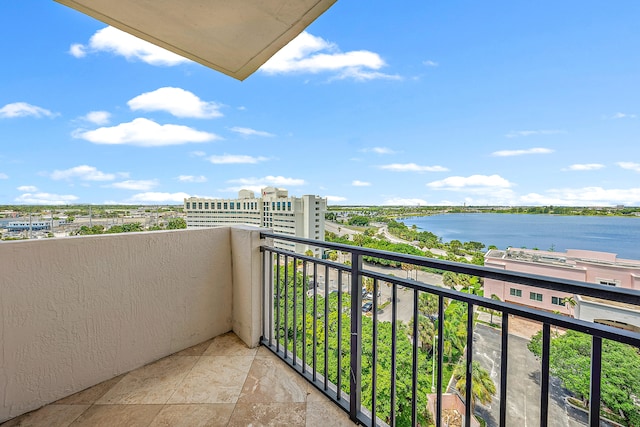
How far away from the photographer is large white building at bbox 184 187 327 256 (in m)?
2.87

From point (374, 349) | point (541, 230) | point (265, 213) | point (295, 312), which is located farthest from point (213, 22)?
point (541, 230)

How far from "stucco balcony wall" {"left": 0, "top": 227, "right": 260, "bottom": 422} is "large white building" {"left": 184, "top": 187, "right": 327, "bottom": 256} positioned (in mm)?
427

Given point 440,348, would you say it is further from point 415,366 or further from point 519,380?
point 519,380

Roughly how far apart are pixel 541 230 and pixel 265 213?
168 inches

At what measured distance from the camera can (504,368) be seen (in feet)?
3.51

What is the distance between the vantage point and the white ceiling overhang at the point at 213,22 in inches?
65.2

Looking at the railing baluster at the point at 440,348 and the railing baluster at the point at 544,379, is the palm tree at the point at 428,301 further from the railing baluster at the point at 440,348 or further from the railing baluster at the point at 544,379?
the railing baluster at the point at 544,379

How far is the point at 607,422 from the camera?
0.83 meters

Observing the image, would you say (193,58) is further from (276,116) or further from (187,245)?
(276,116)

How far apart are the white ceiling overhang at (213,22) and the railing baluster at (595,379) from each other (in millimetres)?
1995

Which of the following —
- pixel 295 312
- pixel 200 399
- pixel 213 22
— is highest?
pixel 213 22

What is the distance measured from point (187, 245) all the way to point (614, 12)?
947 centimetres

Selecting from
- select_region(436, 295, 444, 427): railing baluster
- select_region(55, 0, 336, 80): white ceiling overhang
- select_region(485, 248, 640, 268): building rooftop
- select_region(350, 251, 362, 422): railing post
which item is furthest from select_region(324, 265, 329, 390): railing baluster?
select_region(55, 0, 336, 80): white ceiling overhang

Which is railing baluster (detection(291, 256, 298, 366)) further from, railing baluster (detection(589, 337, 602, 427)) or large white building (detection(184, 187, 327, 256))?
railing baluster (detection(589, 337, 602, 427))
